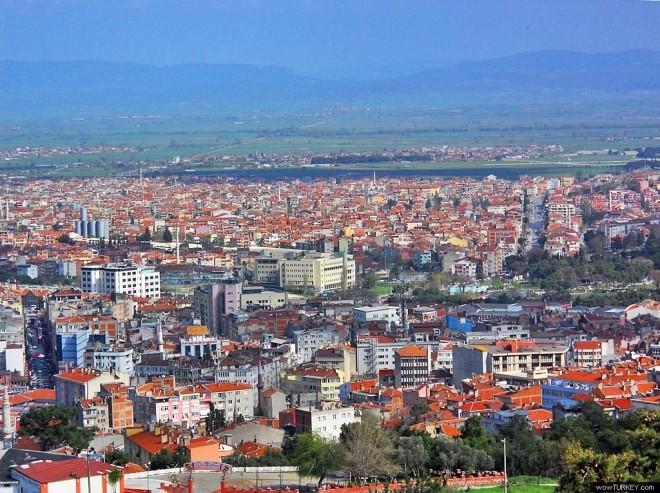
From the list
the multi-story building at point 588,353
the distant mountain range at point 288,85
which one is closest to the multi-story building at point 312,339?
the multi-story building at point 588,353

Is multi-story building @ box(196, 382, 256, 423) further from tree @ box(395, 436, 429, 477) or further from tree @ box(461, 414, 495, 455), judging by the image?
tree @ box(395, 436, 429, 477)

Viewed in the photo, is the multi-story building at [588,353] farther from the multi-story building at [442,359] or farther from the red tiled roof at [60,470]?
the red tiled roof at [60,470]

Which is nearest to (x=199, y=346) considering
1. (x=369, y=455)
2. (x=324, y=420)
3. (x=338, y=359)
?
(x=338, y=359)

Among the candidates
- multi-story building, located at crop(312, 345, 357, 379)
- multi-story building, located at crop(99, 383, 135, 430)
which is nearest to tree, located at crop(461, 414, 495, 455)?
multi-story building, located at crop(99, 383, 135, 430)

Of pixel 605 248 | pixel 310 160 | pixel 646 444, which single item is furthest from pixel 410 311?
pixel 310 160

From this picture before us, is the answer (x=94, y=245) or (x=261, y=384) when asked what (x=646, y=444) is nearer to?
(x=261, y=384)

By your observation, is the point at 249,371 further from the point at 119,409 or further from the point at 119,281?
the point at 119,281
